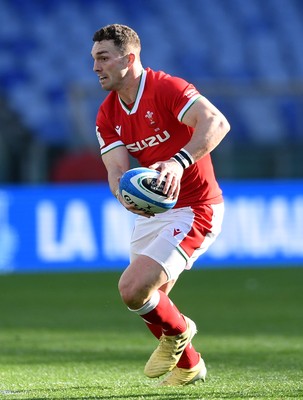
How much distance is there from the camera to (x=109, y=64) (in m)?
6.75

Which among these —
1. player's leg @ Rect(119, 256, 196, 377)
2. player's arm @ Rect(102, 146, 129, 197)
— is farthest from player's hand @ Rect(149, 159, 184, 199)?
player's arm @ Rect(102, 146, 129, 197)

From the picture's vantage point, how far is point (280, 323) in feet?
35.9

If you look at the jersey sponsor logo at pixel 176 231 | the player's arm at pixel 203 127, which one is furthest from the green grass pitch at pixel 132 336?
the player's arm at pixel 203 127

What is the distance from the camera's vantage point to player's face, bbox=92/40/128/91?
6.73 m

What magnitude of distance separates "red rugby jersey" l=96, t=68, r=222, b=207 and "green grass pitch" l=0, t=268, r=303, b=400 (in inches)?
52.8

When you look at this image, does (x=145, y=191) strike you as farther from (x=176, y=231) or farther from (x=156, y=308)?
(x=156, y=308)

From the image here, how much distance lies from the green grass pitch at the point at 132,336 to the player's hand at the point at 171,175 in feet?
4.06

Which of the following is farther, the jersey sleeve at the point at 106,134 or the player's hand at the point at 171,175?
the jersey sleeve at the point at 106,134

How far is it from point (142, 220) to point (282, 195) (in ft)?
33.8

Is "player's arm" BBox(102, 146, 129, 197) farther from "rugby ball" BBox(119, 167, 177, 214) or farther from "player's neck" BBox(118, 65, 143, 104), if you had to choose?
"rugby ball" BBox(119, 167, 177, 214)

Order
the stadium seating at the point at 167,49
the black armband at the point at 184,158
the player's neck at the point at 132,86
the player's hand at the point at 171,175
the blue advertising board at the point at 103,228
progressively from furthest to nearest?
the stadium seating at the point at 167,49 < the blue advertising board at the point at 103,228 < the player's neck at the point at 132,86 < the black armband at the point at 184,158 < the player's hand at the point at 171,175

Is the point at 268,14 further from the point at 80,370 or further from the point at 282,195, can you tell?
the point at 80,370

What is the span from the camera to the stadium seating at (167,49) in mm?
21766

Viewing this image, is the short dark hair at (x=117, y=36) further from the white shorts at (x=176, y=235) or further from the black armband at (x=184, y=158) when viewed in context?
the white shorts at (x=176, y=235)
